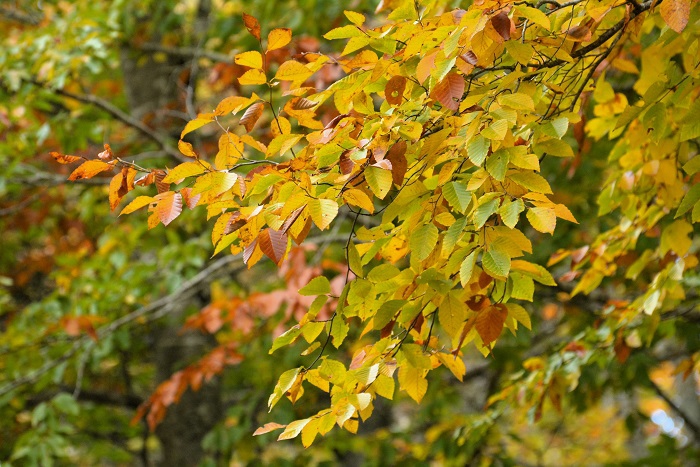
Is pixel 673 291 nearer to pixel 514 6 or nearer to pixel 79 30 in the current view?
pixel 514 6

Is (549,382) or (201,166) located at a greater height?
(201,166)

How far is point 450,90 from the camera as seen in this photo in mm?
1406

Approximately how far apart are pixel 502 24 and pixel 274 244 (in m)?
0.58

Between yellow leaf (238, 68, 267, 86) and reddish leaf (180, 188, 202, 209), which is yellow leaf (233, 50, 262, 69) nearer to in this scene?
yellow leaf (238, 68, 267, 86)

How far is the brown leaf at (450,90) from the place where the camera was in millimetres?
1397

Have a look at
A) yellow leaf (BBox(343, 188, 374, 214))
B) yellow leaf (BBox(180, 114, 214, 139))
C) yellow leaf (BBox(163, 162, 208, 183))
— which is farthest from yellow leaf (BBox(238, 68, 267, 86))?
yellow leaf (BBox(343, 188, 374, 214))

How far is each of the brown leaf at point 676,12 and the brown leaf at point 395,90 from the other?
0.52m

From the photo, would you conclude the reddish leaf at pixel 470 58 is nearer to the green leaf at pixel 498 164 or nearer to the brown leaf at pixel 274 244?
the green leaf at pixel 498 164

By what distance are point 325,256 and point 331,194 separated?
3465 millimetres

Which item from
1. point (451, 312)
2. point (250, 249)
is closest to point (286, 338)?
point (250, 249)

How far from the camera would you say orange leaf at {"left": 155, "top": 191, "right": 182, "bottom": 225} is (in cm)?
149

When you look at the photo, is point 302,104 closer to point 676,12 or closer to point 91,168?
point 91,168

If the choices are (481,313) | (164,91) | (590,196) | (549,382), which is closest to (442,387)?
(590,196)

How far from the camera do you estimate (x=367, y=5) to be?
13.2ft
